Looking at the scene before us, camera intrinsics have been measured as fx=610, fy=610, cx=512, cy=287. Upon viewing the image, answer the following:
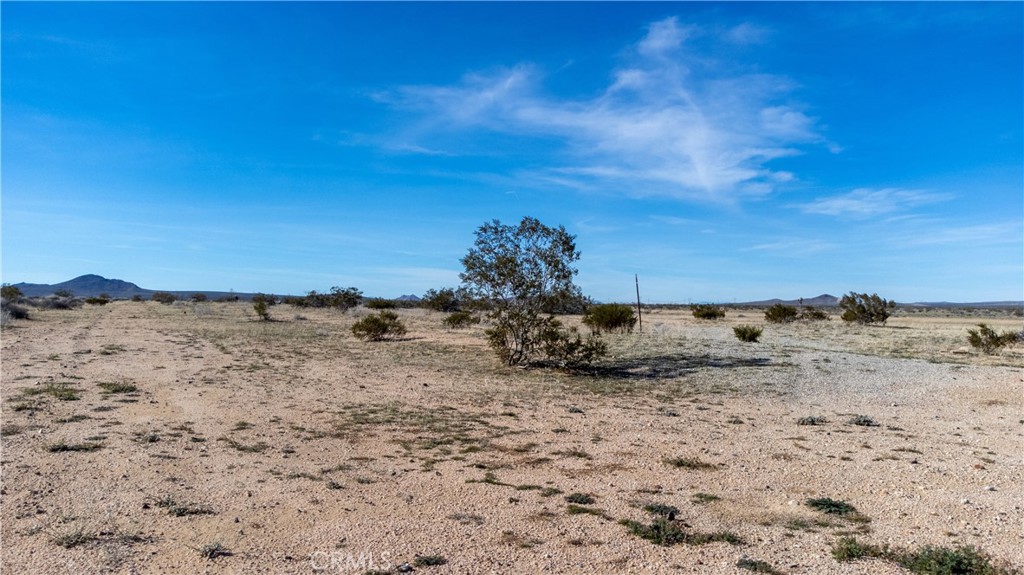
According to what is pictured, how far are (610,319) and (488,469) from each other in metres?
23.5

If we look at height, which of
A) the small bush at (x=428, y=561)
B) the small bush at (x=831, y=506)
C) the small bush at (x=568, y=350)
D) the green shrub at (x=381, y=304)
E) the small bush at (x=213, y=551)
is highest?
the green shrub at (x=381, y=304)

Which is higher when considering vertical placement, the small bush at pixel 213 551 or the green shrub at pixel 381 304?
the green shrub at pixel 381 304

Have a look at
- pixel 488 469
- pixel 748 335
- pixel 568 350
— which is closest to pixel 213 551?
pixel 488 469

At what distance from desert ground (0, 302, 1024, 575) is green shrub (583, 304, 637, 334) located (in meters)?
14.6

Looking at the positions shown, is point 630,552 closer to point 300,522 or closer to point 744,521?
point 744,521

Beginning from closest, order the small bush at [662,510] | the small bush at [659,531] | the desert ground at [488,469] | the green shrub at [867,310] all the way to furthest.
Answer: the desert ground at [488,469], the small bush at [659,531], the small bush at [662,510], the green shrub at [867,310]

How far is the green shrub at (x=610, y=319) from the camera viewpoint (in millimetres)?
29938

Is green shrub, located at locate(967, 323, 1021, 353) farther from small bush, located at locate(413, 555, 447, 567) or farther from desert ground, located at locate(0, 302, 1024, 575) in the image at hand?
small bush, located at locate(413, 555, 447, 567)

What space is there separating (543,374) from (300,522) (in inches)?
456

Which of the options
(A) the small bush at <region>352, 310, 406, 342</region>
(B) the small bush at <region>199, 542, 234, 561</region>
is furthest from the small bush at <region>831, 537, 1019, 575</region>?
(A) the small bush at <region>352, 310, 406, 342</region>

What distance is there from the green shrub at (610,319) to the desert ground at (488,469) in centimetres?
1462

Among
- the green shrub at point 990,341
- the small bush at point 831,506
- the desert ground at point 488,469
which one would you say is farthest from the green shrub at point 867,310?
the small bush at point 831,506

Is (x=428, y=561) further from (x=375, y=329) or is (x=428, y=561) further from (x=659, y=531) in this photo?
(x=375, y=329)

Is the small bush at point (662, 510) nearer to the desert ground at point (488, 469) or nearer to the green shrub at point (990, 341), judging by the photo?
the desert ground at point (488, 469)
